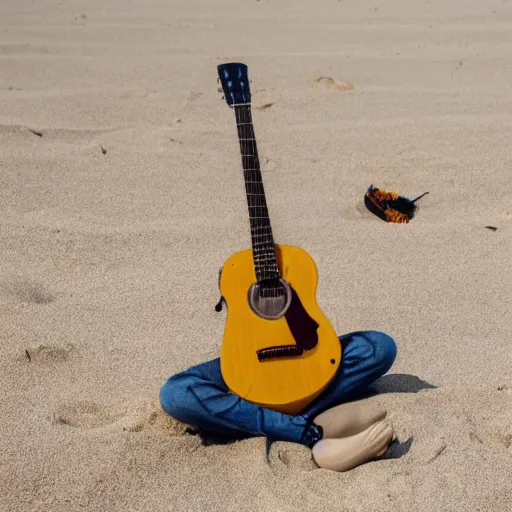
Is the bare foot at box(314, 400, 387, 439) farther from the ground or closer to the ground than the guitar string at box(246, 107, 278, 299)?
closer to the ground

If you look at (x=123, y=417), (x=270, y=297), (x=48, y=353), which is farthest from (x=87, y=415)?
(x=270, y=297)

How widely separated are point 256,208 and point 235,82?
0.32 metres

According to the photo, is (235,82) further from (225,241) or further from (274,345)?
(225,241)

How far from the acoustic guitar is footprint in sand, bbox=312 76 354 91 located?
9.72ft

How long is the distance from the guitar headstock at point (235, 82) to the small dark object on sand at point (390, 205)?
1.50 meters

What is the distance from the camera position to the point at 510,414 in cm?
219

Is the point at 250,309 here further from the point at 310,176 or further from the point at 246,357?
the point at 310,176

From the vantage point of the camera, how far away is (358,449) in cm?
194

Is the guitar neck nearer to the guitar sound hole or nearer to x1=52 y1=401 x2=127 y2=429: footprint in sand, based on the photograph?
the guitar sound hole

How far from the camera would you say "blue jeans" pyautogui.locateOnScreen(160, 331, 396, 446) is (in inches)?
80.9

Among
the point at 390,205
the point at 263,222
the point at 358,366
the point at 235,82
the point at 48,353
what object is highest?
the point at 235,82

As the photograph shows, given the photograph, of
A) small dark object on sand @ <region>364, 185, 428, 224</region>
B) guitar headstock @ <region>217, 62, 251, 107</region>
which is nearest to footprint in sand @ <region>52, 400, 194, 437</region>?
guitar headstock @ <region>217, 62, 251, 107</region>

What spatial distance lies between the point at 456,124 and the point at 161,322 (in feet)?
7.76

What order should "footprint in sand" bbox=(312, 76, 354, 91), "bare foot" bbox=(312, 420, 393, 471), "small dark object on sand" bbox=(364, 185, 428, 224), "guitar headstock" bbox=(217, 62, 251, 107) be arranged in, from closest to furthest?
1. "bare foot" bbox=(312, 420, 393, 471)
2. "guitar headstock" bbox=(217, 62, 251, 107)
3. "small dark object on sand" bbox=(364, 185, 428, 224)
4. "footprint in sand" bbox=(312, 76, 354, 91)
